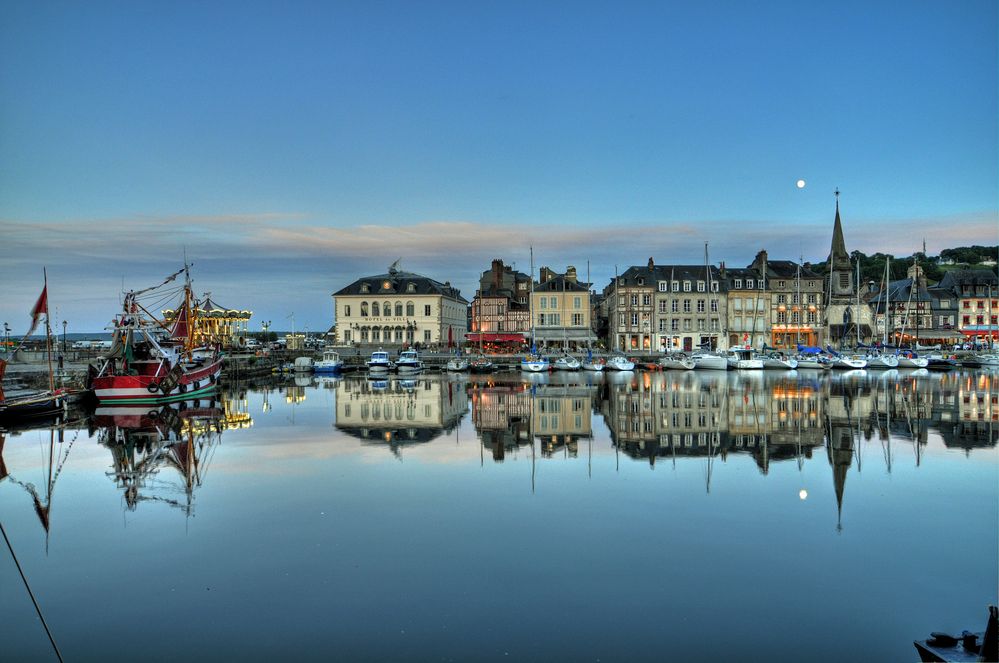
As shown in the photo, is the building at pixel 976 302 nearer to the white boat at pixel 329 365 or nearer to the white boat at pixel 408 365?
the white boat at pixel 408 365

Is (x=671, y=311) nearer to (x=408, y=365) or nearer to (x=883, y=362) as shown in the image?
(x=883, y=362)

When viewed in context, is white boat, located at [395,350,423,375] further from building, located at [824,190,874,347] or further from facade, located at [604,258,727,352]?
building, located at [824,190,874,347]

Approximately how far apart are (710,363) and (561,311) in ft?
63.6

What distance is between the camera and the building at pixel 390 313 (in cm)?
7388

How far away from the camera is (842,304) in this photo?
7581 cm

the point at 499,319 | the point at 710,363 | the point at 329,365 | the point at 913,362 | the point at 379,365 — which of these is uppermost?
the point at 499,319

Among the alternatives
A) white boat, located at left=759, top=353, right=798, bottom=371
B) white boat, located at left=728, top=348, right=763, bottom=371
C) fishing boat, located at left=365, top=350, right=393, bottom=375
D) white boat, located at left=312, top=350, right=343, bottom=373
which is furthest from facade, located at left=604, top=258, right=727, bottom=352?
white boat, located at left=312, top=350, right=343, bottom=373

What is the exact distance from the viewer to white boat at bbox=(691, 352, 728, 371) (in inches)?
2233

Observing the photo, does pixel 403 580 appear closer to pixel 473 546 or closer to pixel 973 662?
pixel 473 546

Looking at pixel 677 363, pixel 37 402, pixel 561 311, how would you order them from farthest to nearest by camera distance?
pixel 561 311 → pixel 677 363 → pixel 37 402

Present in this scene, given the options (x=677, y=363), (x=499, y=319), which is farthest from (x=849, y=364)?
(x=499, y=319)

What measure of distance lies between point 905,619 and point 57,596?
1045 cm

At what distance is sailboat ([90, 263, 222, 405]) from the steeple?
214 feet

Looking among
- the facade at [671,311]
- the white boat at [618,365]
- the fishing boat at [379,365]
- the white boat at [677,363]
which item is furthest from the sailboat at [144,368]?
the facade at [671,311]
